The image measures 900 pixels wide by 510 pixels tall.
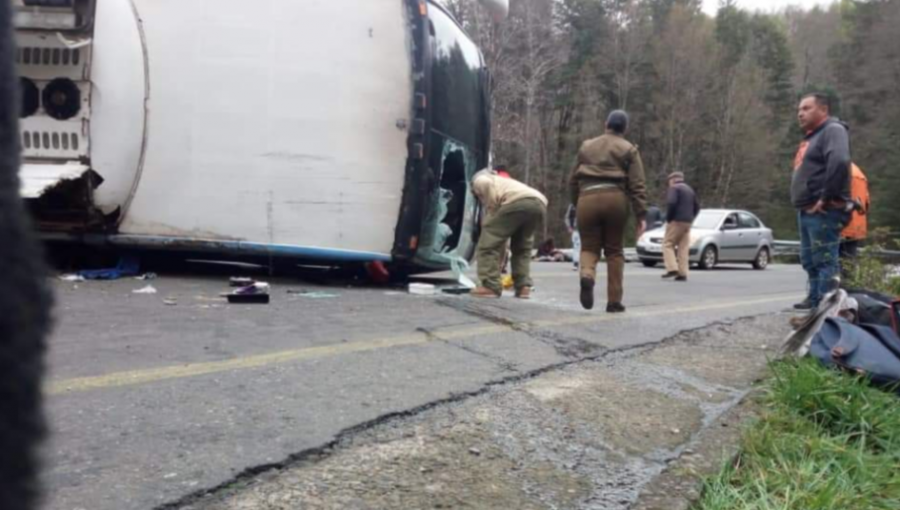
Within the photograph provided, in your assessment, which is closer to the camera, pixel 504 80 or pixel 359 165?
pixel 359 165

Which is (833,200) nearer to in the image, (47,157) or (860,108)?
(47,157)

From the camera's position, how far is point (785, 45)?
47656mm

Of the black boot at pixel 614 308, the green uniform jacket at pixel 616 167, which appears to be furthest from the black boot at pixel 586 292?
the green uniform jacket at pixel 616 167

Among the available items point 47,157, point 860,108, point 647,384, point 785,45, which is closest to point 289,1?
point 47,157

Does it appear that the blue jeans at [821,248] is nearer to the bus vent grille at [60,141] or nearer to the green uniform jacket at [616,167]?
the green uniform jacket at [616,167]

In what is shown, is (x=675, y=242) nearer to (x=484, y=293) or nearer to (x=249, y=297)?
(x=484, y=293)

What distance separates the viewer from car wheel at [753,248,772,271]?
63.5 feet

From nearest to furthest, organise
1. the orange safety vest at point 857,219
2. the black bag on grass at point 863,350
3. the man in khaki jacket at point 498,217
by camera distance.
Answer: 1. the black bag on grass at point 863,350
2. the orange safety vest at point 857,219
3. the man in khaki jacket at point 498,217

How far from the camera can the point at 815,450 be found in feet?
9.22

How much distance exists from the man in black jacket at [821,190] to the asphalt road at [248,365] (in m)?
0.92

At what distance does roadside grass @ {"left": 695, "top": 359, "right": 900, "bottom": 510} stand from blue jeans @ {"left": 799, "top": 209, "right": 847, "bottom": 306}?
2288 millimetres

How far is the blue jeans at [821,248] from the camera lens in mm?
5719

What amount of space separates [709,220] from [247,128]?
48.5 ft

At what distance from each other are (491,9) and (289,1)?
2.73 metres
